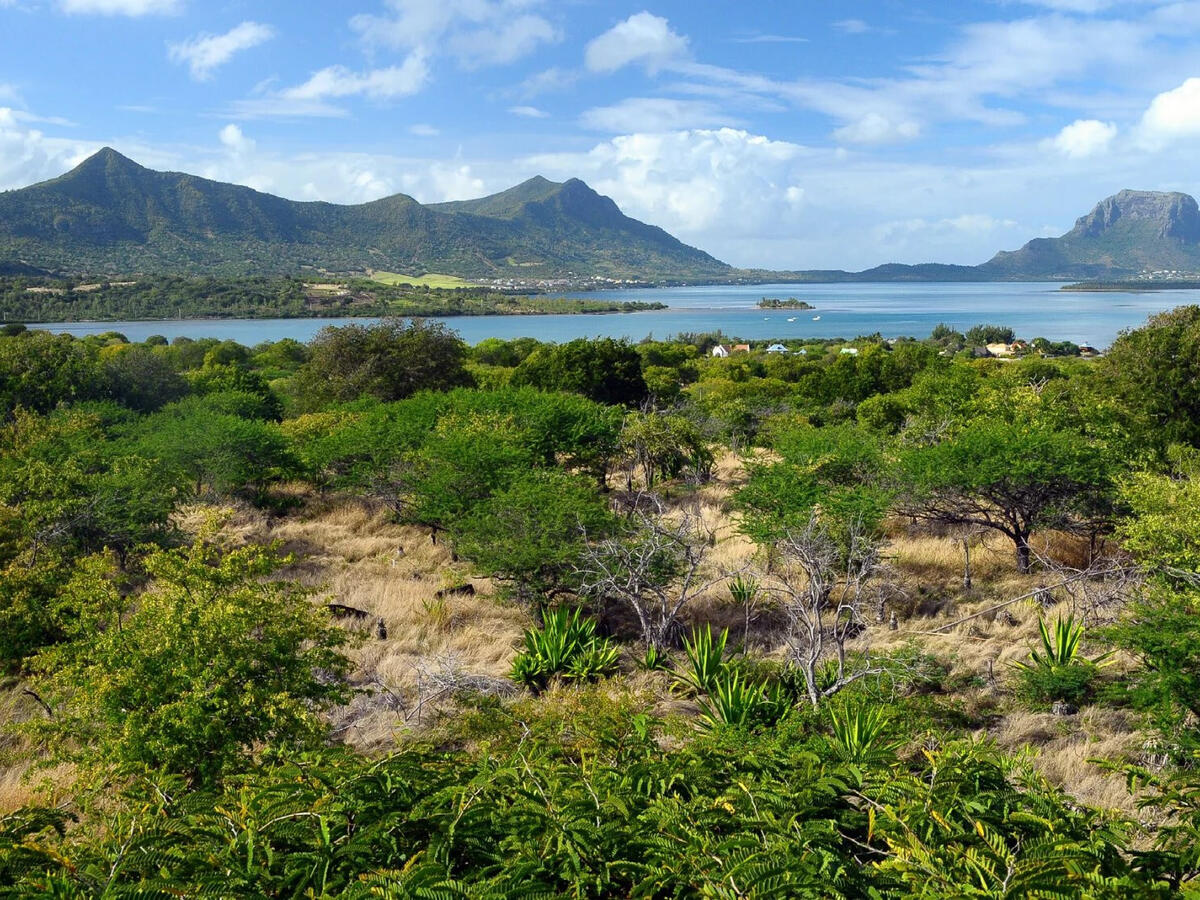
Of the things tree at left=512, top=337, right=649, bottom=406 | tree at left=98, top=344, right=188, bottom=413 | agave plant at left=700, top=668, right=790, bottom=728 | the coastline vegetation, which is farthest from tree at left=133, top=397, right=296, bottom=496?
the coastline vegetation

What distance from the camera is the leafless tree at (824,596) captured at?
8.24 m

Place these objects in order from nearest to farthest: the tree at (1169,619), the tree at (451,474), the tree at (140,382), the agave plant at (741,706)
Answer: the tree at (1169,619)
the agave plant at (741,706)
the tree at (451,474)
the tree at (140,382)

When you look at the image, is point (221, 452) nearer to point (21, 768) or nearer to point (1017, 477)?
point (21, 768)

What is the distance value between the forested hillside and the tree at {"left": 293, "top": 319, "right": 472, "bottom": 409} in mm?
7074

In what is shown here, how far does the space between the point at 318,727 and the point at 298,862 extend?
3364 millimetres

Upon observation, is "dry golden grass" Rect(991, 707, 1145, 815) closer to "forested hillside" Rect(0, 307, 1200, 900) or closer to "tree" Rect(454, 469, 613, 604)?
"forested hillside" Rect(0, 307, 1200, 900)

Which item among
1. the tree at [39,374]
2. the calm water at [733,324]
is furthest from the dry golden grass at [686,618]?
the calm water at [733,324]

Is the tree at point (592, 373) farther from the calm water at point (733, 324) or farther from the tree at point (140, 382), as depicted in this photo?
the calm water at point (733, 324)

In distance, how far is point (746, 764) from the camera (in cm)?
504

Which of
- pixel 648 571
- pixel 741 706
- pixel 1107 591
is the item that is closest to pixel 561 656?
pixel 648 571

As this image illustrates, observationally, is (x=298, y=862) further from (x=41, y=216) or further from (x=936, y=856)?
(x=41, y=216)

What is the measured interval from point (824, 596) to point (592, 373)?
27.7 m

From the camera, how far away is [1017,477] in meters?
13.9

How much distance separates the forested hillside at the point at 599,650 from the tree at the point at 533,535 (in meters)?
0.08
